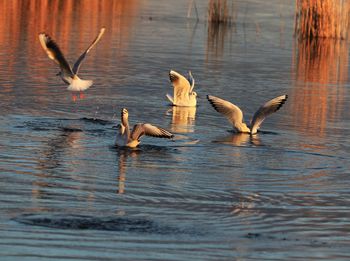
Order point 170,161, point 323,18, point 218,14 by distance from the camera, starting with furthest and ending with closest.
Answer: point 218,14
point 323,18
point 170,161

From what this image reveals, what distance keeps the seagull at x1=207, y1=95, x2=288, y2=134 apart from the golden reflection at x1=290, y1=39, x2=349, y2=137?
0.53 m

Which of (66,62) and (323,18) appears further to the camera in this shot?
(323,18)

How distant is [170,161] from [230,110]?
262 centimetres

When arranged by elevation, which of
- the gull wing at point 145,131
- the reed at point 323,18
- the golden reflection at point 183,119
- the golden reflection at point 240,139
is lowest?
the golden reflection at point 240,139

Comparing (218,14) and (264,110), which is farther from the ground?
(218,14)

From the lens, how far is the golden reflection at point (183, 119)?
47.0 feet

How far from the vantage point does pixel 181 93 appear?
1666 cm

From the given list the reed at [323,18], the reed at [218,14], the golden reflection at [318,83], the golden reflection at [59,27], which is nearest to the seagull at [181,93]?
the golden reflection at [318,83]

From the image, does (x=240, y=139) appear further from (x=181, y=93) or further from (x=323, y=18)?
(x=323, y=18)

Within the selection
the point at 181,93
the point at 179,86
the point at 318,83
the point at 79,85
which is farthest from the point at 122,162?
the point at 318,83

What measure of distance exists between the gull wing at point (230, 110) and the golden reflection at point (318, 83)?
0.84 meters

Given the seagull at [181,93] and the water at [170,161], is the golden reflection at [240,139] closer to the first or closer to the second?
the water at [170,161]

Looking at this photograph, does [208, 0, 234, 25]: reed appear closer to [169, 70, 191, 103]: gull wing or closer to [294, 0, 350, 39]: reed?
[294, 0, 350, 39]: reed

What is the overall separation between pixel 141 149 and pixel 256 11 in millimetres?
25969
